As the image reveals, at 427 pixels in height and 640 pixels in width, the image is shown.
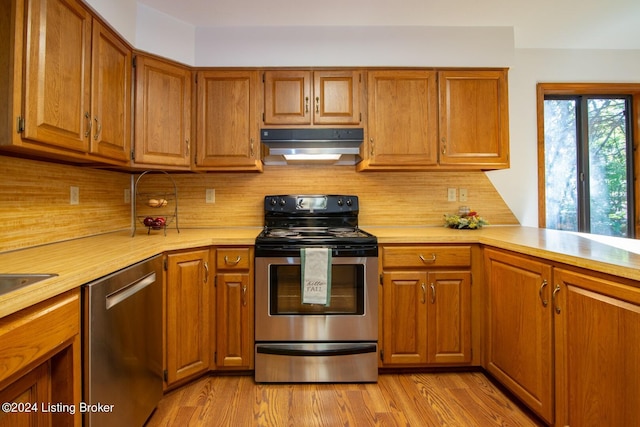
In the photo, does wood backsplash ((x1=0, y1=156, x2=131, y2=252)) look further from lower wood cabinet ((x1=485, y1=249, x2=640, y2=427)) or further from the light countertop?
lower wood cabinet ((x1=485, y1=249, x2=640, y2=427))

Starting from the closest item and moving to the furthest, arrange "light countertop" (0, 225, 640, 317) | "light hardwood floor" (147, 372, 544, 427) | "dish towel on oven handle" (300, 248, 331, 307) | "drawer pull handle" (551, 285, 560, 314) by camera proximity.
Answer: "light countertop" (0, 225, 640, 317) < "drawer pull handle" (551, 285, 560, 314) < "light hardwood floor" (147, 372, 544, 427) < "dish towel on oven handle" (300, 248, 331, 307)

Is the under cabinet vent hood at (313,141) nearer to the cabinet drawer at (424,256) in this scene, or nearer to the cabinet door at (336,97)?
the cabinet door at (336,97)

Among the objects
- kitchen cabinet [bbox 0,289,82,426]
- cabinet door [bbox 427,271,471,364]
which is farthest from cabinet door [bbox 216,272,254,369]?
cabinet door [bbox 427,271,471,364]

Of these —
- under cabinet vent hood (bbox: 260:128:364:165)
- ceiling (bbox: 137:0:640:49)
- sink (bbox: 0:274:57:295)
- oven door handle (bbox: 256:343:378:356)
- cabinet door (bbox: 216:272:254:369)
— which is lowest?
oven door handle (bbox: 256:343:378:356)

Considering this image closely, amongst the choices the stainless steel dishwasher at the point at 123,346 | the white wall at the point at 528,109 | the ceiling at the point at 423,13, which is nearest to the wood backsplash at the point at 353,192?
the white wall at the point at 528,109

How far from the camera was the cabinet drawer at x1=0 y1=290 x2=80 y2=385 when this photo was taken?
30.2 inches

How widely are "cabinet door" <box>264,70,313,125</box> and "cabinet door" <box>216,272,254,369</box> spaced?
1.15 metres

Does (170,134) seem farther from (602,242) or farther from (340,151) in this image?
(602,242)

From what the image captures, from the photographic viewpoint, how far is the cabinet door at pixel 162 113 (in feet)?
6.52

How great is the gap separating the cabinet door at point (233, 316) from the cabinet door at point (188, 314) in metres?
0.07

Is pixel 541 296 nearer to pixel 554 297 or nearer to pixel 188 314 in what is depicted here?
pixel 554 297

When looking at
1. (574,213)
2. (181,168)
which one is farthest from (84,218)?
(574,213)

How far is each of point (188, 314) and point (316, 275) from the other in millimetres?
793

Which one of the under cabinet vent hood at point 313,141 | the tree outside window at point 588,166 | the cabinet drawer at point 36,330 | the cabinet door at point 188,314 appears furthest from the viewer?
the tree outside window at point 588,166
